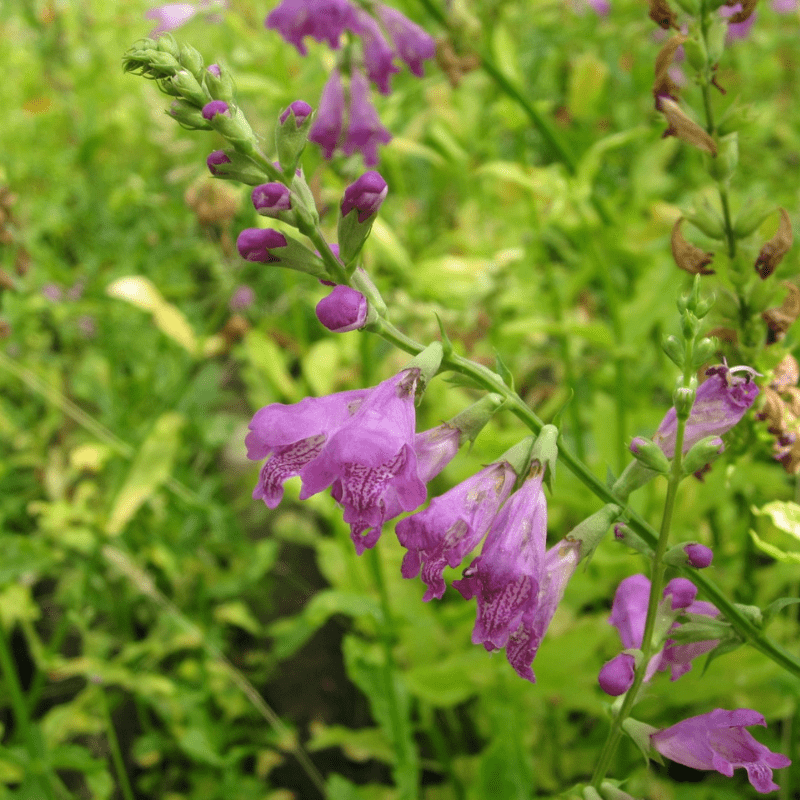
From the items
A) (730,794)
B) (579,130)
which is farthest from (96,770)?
(579,130)

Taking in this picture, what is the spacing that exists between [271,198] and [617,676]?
0.56 metres

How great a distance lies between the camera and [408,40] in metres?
1.73

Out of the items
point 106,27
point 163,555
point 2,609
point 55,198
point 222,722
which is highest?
point 106,27

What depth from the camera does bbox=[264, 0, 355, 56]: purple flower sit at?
1408 millimetres

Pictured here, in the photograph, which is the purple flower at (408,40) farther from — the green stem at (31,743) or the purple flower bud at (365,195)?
the green stem at (31,743)

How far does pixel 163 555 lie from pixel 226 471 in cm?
99

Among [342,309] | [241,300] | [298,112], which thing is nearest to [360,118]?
[298,112]

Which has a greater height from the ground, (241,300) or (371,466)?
(371,466)

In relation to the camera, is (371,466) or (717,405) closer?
(371,466)

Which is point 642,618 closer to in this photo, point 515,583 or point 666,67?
point 515,583

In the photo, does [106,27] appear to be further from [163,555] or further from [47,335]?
[163,555]

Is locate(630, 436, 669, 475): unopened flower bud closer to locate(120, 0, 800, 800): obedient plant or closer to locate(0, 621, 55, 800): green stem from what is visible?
locate(120, 0, 800, 800): obedient plant

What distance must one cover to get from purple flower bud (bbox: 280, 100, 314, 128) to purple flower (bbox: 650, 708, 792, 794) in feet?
2.41

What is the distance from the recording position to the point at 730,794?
1426 millimetres
